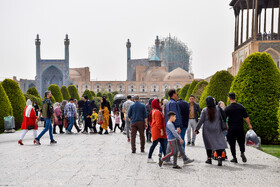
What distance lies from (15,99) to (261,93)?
9776 mm

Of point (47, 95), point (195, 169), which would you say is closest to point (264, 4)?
point (47, 95)

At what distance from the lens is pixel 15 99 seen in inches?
623

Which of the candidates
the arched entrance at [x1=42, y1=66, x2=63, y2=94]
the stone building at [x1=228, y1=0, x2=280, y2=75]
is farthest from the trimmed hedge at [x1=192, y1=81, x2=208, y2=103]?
the arched entrance at [x1=42, y1=66, x2=63, y2=94]

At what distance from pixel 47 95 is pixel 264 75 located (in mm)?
5347

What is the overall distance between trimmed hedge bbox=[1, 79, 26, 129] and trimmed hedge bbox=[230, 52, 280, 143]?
887cm

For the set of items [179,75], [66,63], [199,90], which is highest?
[66,63]

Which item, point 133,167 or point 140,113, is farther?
point 140,113

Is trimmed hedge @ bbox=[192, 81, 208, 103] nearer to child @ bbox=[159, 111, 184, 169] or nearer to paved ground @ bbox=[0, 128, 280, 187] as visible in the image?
paved ground @ bbox=[0, 128, 280, 187]

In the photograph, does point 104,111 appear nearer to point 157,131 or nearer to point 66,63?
point 157,131

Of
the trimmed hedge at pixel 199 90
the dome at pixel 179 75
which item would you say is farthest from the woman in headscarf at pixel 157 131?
the dome at pixel 179 75

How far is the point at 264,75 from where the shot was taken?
1016 cm

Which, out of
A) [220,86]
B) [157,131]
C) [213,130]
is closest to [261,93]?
[213,130]

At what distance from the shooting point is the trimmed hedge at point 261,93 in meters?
9.84

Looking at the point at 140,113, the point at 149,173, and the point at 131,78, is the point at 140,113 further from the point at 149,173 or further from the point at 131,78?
the point at 131,78
